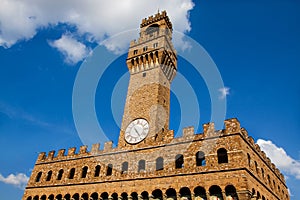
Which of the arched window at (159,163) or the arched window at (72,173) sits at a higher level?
the arched window at (72,173)

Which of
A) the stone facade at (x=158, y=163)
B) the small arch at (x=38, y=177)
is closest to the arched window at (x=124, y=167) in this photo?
the stone facade at (x=158, y=163)

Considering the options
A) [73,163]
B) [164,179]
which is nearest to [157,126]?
[164,179]

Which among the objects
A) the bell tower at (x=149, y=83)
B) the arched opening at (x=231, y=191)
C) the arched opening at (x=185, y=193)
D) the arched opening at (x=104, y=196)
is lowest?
the arched opening at (x=231, y=191)

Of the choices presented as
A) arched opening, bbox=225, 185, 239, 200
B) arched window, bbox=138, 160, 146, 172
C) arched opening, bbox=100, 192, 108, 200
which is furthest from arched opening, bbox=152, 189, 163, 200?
arched opening, bbox=225, 185, 239, 200

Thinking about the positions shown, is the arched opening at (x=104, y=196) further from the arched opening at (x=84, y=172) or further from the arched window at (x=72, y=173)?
the arched window at (x=72, y=173)

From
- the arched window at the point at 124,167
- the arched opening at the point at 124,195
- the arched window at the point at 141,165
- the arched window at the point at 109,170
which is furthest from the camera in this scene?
the arched window at the point at 109,170

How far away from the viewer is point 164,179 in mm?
21906

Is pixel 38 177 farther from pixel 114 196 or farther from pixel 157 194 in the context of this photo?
pixel 157 194

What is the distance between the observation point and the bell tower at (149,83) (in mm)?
26891

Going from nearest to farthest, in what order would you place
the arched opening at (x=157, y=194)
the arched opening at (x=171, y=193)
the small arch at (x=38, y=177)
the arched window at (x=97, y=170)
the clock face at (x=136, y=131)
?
the arched opening at (x=171, y=193)
the arched opening at (x=157, y=194)
the clock face at (x=136, y=131)
the arched window at (x=97, y=170)
the small arch at (x=38, y=177)

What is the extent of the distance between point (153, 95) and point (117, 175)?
387 inches

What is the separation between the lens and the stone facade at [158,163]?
20.0 m

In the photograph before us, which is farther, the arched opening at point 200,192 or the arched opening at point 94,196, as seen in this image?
the arched opening at point 94,196

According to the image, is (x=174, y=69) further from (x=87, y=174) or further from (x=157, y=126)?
(x=87, y=174)
